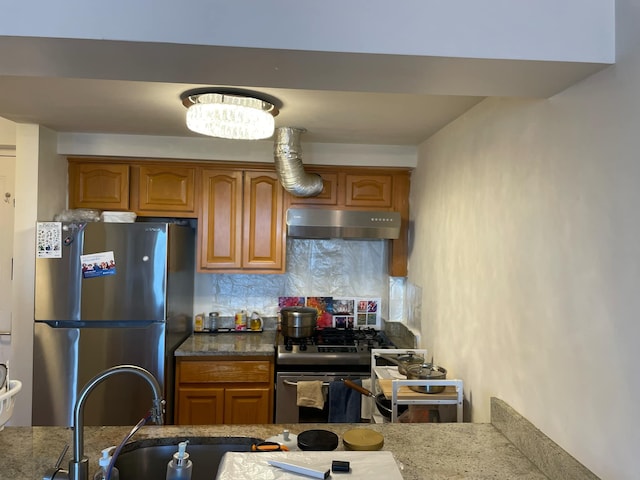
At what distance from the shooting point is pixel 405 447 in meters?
1.45

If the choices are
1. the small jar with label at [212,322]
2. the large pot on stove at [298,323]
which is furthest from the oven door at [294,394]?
the small jar with label at [212,322]

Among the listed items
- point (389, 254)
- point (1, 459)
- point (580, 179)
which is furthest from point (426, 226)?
point (1, 459)

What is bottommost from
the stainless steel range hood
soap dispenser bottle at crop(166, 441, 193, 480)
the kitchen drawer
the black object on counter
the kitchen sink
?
the kitchen drawer

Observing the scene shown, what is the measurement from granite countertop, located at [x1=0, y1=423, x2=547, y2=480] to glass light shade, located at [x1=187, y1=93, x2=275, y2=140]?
4.13ft

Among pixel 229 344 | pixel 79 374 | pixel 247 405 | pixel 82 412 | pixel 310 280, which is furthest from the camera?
pixel 310 280

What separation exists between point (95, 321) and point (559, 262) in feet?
7.95

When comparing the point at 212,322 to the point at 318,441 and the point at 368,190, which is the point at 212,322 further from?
the point at 318,441


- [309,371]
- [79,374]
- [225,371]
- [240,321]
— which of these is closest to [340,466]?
[309,371]

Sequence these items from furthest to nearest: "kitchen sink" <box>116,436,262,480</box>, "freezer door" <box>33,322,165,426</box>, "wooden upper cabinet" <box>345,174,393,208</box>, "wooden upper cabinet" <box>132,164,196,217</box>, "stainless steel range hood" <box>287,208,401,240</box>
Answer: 1. "wooden upper cabinet" <box>345,174,393,208</box>
2. "wooden upper cabinet" <box>132,164,196,217</box>
3. "stainless steel range hood" <box>287,208,401,240</box>
4. "freezer door" <box>33,322,165,426</box>
5. "kitchen sink" <box>116,436,262,480</box>

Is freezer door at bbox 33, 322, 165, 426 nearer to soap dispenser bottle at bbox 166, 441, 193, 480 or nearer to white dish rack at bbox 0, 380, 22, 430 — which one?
white dish rack at bbox 0, 380, 22, 430

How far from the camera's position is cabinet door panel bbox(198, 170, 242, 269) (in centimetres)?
309

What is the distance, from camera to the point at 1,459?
1.33 metres

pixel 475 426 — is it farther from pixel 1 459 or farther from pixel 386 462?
pixel 1 459

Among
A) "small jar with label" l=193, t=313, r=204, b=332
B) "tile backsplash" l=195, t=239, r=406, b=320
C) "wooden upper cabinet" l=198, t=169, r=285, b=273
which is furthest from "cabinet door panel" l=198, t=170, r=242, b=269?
"small jar with label" l=193, t=313, r=204, b=332
